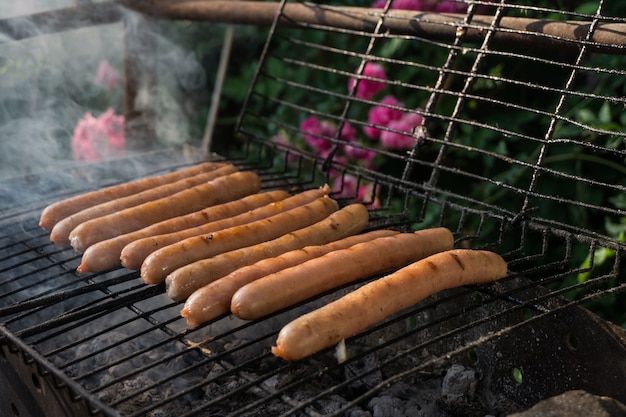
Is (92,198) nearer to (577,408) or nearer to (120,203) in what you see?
(120,203)

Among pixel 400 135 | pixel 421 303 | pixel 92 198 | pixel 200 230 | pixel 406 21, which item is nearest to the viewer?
pixel 200 230

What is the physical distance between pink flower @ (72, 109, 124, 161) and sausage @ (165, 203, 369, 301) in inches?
120

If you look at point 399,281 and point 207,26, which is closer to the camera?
point 399,281

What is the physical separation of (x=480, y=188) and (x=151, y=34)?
285cm

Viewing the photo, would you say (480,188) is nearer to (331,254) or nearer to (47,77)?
(331,254)

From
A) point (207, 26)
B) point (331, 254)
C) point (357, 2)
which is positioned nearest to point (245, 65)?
point (207, 26)

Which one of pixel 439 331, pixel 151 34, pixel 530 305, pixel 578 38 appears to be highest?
pixel 578 38

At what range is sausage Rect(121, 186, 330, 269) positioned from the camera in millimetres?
3072

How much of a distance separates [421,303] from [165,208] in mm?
1322

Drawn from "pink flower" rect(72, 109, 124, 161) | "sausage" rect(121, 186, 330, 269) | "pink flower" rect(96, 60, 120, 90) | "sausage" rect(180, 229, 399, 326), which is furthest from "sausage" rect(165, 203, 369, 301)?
"pink flower" rect(96, 60, 120, 90)

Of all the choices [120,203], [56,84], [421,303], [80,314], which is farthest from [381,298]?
[56,84]

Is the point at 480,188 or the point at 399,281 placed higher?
the point at 399,281

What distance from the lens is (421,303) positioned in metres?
3.55

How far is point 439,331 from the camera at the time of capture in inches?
137
